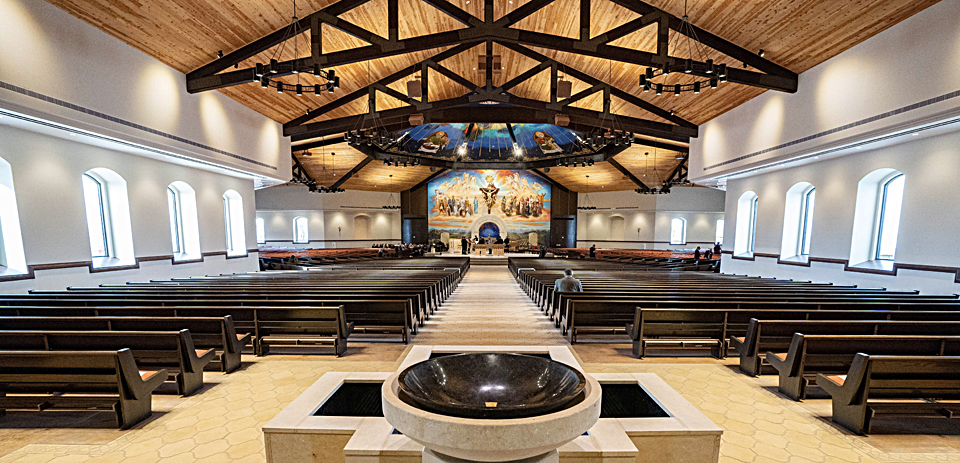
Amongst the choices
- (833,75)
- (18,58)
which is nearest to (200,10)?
(18,58)

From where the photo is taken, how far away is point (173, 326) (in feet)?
13.5

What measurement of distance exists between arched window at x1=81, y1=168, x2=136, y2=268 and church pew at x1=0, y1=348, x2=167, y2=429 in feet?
24.2

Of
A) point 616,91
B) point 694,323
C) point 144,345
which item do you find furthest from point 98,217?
point 616,91

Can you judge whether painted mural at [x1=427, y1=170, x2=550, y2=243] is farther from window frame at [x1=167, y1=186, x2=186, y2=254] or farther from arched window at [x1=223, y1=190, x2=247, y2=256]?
window frame at [x1=167, y1=186, x2=186, y2=254]

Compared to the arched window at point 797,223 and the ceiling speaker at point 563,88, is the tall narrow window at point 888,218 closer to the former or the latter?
the arched window at point 797,223

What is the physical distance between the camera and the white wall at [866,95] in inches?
220

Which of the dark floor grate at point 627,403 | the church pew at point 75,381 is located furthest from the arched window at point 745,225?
the church pew at point 75,381

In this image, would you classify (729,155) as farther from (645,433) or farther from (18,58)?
(18,58)

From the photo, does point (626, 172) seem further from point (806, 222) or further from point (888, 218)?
point (888, 218)

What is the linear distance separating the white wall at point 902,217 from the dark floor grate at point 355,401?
9.31 m

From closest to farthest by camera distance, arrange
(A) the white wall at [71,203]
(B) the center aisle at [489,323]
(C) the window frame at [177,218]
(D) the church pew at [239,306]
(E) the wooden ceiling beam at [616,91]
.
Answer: (D) the church pew at [239,306]
(B) the center aisle at [489,323]
(A) the white wall at [71,203]
(E) the wooden ceiling beam at [616,91]
(C) the window frame at [177,218]

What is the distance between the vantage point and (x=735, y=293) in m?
6.07

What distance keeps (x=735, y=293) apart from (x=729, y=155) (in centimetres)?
724

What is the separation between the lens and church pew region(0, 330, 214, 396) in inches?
133
